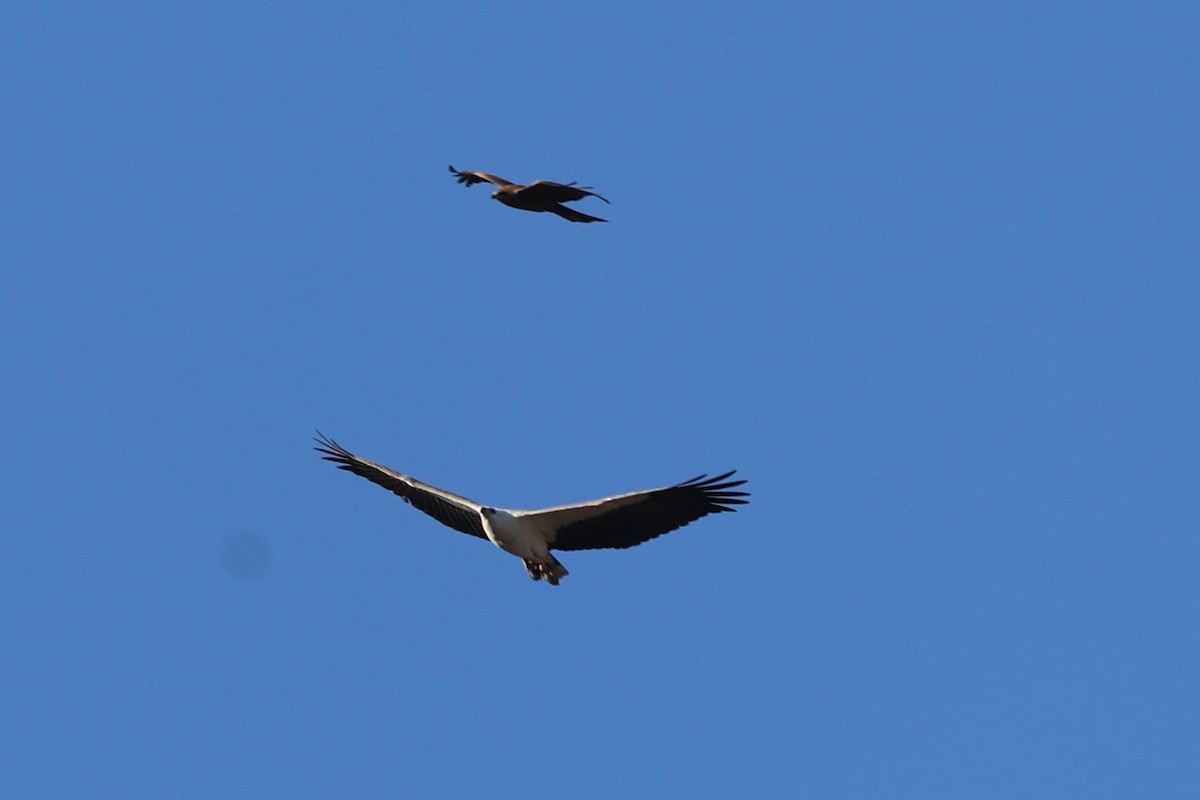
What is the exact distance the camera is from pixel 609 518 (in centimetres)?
2123

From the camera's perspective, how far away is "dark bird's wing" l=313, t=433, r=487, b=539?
22.3 metres

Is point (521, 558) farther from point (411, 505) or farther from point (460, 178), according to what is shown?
point (460, 178)

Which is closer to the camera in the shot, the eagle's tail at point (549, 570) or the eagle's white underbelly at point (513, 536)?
the eagle's white underbelly at point (513, 536)

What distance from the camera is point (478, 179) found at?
21.4 m

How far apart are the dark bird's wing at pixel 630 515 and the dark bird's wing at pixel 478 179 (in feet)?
12.5

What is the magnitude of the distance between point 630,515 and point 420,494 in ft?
10.00

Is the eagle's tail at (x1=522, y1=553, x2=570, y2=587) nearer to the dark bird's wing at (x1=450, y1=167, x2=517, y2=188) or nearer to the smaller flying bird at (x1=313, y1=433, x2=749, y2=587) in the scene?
the smaller flying bird at (x1=313, y1=433, x2=749, y2=587)

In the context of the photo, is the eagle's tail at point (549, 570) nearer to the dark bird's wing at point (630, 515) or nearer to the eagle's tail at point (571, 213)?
the dark bird's wing at point (630, 515)

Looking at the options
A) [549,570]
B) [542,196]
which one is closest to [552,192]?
[542,196]

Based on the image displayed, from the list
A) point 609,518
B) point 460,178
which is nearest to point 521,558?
point 609,518

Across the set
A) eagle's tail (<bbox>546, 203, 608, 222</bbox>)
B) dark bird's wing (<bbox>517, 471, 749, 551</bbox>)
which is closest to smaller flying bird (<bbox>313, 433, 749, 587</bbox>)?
dark bird's wing (<bbox>517, 471, 749, 551</bbox>)

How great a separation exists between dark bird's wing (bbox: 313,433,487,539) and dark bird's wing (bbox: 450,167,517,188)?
Result: 3.75 meters

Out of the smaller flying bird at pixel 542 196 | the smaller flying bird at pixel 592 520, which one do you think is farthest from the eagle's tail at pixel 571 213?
the smaller flying bird at pixel 592 520

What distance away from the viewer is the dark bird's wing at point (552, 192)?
19922 mm
